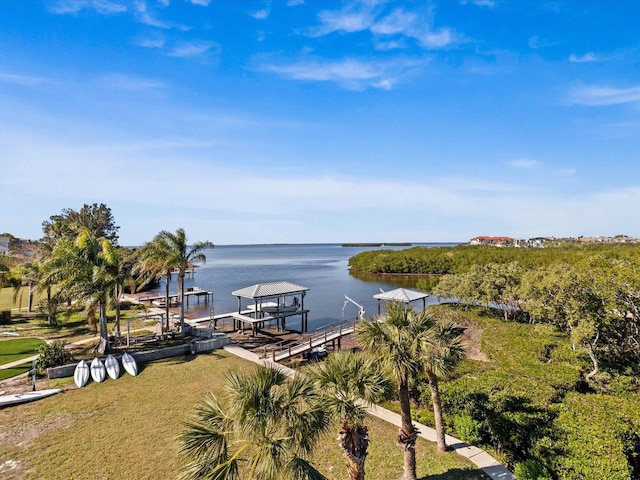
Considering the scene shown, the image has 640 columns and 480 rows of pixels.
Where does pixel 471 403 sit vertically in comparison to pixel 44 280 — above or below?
below

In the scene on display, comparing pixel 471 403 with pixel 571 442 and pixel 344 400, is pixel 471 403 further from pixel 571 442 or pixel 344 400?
pixel 344 400

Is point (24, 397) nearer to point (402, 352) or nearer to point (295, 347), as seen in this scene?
point (295, 347)

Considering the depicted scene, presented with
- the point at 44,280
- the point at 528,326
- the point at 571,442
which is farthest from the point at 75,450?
the point at 528,326

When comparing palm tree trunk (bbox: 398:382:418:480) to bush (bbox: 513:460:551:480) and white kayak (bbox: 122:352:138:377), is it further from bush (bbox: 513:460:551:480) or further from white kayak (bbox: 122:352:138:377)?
white kayak (bbox: 122:352:138:377)

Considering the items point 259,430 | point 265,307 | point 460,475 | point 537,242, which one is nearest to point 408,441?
point 460,475

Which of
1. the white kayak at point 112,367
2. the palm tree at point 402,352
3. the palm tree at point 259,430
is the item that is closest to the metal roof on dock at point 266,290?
the white kayak at point 112,367
